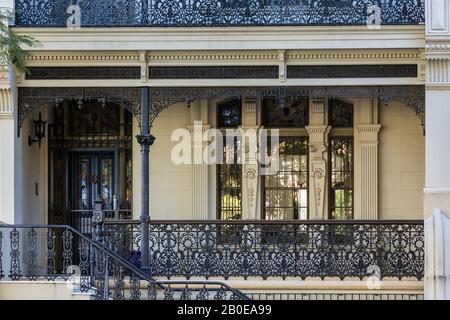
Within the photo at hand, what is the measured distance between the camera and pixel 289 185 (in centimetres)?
2656

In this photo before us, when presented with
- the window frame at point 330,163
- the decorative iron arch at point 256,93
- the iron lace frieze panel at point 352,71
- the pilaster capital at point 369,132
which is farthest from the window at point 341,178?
the iron lace frieze panel at point 352,71

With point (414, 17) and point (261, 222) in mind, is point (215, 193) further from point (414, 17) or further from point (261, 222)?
point (414, 17)

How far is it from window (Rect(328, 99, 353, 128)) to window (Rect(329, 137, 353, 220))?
0.24 metres

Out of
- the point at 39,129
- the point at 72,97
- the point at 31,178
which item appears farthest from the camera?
the point at 39,129

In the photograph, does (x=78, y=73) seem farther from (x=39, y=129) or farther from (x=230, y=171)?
(x=230, y=171)

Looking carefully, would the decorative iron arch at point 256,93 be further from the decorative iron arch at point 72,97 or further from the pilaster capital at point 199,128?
the pilaster capital at point 199,128

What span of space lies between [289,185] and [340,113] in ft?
5.04

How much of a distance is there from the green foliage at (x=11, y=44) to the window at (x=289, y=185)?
510 cm

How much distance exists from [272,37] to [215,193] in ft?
11.8

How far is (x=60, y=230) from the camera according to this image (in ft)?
88.7

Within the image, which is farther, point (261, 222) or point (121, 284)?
point (261, 222)

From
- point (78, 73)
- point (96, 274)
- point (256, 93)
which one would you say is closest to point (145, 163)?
point (78, 73)
